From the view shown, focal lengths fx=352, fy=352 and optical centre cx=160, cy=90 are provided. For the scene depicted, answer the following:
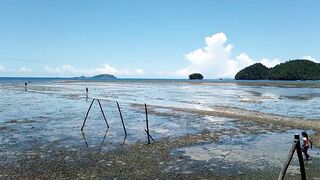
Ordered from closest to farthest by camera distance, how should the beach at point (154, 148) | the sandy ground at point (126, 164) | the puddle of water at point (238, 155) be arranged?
1. the sandy ground at point (126, 164)
2. the beach at point (154, 148)
3. the puddle of water at point (238, 155)

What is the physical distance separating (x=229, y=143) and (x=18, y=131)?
51.5 ft

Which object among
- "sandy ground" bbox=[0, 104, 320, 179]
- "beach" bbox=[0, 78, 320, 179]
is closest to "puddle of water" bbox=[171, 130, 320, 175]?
"beach" bbox=[0, 78, 320, 179]

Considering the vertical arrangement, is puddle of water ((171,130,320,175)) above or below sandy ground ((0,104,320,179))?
below

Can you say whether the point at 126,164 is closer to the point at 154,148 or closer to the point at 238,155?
the point at 154,148

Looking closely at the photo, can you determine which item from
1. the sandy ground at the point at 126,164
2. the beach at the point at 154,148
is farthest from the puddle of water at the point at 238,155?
the sandy ground at the point at 126,164

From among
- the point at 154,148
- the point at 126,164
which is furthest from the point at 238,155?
the point at 126,164

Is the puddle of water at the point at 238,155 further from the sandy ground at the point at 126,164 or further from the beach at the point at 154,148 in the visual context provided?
the sandy ground at the point at 126,164

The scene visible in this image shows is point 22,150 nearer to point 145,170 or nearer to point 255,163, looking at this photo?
point 145,170

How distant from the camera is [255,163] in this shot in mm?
17812

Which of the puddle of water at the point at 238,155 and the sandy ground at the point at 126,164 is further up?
the sandy ground at the point at 126,164

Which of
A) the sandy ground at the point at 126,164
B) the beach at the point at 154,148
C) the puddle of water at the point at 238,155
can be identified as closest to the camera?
the sandy ground at the point at 126,164

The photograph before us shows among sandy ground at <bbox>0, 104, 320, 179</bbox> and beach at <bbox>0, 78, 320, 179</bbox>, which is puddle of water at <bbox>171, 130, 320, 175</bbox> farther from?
sandy ground at <bbox>0, 104, 320, 179</bbox>

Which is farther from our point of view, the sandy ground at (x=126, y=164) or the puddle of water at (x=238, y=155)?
the puddle of water at (x=238, y=155)

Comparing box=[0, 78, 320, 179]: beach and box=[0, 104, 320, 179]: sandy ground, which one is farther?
box=[0, 78, 320, 179]: beach
